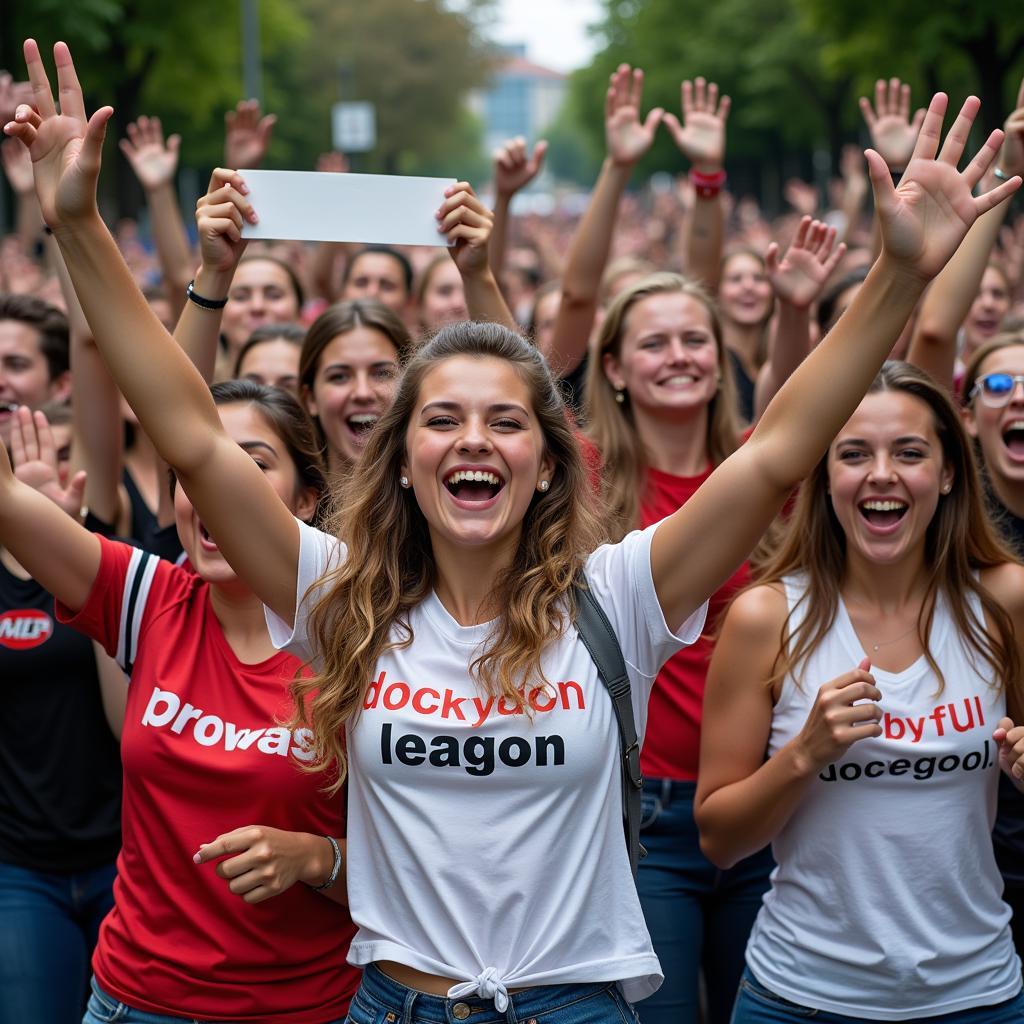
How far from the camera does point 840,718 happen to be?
2703 millimetres

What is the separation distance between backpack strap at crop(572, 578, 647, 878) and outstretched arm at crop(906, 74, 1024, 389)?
5.48 feet

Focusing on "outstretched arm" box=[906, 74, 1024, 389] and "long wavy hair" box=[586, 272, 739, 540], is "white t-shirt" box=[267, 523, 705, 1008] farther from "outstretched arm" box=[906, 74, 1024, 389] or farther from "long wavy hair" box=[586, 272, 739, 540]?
"outstretched arm" box=[906, 74, 1024, 389]

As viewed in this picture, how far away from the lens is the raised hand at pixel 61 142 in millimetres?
2479

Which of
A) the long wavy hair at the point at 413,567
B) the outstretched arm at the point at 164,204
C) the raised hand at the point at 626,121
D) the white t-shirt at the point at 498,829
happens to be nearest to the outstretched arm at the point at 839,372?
the white t-shirt at the point at 498,829

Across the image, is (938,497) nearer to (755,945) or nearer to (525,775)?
(755,945)

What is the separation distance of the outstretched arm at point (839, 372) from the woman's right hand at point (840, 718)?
0.35 m

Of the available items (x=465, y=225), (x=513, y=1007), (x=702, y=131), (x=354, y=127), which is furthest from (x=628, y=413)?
(x=354, y=127)

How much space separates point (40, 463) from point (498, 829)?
5.49ft

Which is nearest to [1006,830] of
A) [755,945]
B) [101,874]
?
[755,945]

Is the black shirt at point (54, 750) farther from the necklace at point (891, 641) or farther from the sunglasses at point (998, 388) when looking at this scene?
the sunglasses at point (998, 388)

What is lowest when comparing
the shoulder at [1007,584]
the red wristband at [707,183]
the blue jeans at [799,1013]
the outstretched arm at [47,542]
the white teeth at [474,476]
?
the blue jeans at [799,1013]

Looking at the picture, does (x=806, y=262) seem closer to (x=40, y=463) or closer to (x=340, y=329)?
(x=340, y=329)

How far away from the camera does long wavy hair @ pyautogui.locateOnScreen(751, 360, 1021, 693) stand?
3021 millimetres

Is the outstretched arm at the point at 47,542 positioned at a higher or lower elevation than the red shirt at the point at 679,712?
higher
